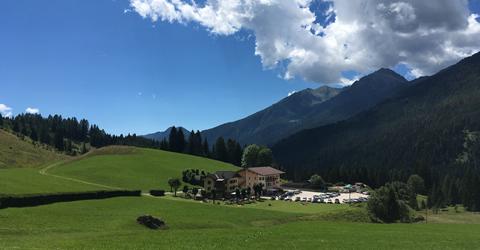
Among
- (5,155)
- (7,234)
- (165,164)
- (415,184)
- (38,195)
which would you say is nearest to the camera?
(7,234)

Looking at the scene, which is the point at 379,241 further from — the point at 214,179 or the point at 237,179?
the point at 237,179

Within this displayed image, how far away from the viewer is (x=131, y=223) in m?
62.9

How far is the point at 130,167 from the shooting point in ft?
502

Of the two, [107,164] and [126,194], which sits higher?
[107,164]

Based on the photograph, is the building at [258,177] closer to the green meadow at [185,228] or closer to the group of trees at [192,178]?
the group of trees at [192,178]

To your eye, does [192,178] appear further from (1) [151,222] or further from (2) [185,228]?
(1) [151,222]

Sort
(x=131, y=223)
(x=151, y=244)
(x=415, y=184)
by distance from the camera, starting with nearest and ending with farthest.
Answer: (x=151, y=244)
(x=131, y=223)
(x=415, y=184)

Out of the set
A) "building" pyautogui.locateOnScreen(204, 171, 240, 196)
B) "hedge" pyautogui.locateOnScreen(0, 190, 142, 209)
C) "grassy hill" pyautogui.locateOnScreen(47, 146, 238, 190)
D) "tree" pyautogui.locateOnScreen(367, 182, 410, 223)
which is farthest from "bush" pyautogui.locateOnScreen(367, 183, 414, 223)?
"grassy hill" pyautogui.locateOnScreen(47, 146, 238, 190)

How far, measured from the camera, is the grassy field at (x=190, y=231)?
40125 mm

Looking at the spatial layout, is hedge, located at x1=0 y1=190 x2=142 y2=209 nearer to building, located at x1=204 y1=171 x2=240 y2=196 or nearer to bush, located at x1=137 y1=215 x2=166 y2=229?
bush, located at x1=137 y1=215 x2=166 y2=229

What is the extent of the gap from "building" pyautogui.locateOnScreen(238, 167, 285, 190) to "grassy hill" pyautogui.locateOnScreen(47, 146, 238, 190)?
57.3ft

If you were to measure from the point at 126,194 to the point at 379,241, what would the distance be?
7002 centimetres

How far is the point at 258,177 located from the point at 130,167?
4443 centimetres

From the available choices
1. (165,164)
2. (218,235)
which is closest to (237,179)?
(165,164)
